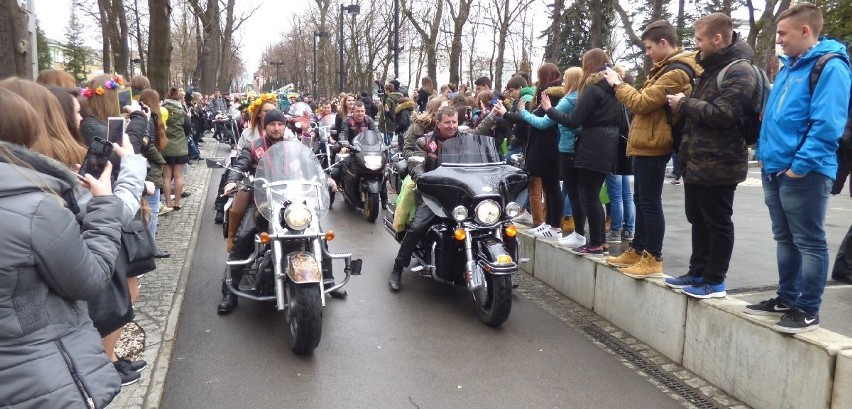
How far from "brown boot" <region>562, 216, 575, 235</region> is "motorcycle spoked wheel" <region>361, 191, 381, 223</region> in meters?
3.46

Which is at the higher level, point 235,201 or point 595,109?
point 595,109

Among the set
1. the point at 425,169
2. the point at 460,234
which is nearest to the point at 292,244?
the point at 460,234

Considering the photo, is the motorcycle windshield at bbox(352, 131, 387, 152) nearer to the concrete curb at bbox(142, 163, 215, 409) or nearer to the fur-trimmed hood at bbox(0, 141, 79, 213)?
the concrete curb at bbox(142, 163, 215, 409)

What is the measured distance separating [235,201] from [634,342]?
136 inches

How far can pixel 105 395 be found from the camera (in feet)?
8.08

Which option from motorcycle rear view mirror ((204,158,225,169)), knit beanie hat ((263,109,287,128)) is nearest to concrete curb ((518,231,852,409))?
knit beanie hat ((263,109,287,128))

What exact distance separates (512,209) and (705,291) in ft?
5.40

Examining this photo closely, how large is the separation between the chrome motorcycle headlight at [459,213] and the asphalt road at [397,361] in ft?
2.90

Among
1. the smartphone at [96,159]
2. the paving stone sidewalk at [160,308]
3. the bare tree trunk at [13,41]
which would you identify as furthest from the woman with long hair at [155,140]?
the smartphone at [96,159]

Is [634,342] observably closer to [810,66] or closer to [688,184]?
[688,184]

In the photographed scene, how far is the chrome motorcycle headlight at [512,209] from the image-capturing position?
562 cm

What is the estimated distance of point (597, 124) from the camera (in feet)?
19.4

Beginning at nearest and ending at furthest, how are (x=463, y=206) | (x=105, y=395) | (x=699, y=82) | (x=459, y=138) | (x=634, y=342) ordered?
(x=105, y=395)
(x=699, y=82)
(x=634, y=342)
(x=463, y=206)
(x=459, y=138)

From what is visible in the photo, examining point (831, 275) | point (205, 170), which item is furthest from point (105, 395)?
point (205, 170)
